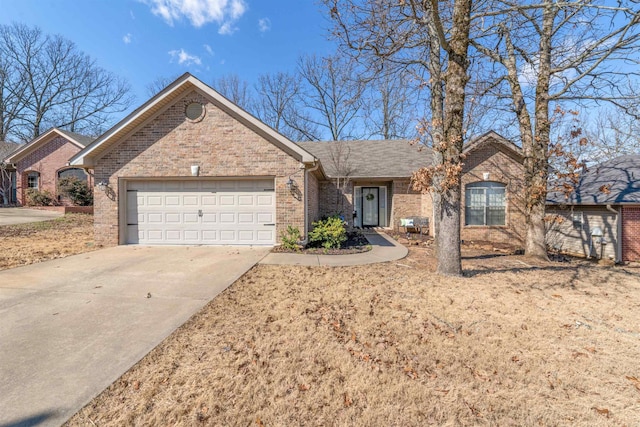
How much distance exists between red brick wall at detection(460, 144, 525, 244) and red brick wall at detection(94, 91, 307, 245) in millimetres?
7655

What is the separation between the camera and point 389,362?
9.69 feet

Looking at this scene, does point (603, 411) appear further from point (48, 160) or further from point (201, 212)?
point (48, 160)

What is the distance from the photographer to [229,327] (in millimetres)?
3607

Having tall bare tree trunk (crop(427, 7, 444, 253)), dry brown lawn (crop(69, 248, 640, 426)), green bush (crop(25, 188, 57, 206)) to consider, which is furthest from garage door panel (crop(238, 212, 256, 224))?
green bush (crop(25, 188, 57, 206))

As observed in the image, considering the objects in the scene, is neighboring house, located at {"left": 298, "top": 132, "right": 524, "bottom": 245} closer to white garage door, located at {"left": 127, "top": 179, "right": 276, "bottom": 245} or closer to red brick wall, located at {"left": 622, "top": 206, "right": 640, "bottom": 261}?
red brick wall, located at {"left": 622, "top": 206, "right": 640, "bottom": 261}

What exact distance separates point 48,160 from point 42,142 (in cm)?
128

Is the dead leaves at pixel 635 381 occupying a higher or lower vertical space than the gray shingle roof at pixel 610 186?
lower

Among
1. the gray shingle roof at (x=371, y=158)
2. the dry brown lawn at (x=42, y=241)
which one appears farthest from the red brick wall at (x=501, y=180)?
the dry brown lawn at (x=42, y=241)

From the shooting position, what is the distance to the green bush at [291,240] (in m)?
8.61

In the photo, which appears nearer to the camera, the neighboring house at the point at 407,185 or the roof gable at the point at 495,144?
the roof gable at the point at 495,144

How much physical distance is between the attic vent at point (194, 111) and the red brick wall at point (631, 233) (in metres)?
14.9

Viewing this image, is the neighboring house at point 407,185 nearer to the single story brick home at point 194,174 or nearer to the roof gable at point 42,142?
the single story brick home at point 194,174

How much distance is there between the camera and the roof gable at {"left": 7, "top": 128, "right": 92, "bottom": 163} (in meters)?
19.3

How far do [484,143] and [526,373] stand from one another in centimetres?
1086
